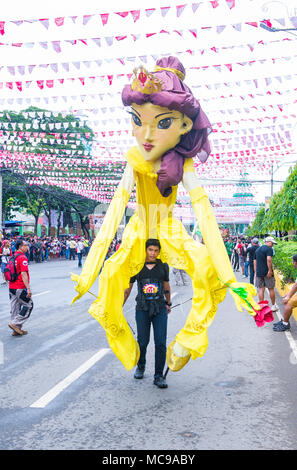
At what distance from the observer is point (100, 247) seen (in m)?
5.40

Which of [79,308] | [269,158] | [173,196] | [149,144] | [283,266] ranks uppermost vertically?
[269,158]

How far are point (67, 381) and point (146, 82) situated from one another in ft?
11.3

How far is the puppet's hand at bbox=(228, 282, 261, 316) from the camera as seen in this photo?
14.8ft

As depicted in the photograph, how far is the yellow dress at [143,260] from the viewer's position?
17.0ft

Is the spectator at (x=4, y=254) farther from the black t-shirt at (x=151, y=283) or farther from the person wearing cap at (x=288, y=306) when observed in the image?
the black t-shirt at (x=151, y=283)

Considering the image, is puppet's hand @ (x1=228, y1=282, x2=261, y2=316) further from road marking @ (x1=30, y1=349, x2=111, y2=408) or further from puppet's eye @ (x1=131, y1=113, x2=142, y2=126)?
road marking @ (x1=30, y1=349, x2=111, y2=408)

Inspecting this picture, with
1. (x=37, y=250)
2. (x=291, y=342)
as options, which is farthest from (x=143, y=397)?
(x=37, y=250)

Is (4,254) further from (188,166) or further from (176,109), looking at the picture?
(176,109)

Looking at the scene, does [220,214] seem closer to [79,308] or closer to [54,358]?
[79,308]

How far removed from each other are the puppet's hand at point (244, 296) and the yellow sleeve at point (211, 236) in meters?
0.15

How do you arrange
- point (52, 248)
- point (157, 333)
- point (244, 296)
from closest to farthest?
point (244, 296) < point (157, 333) < point (52, 248)
